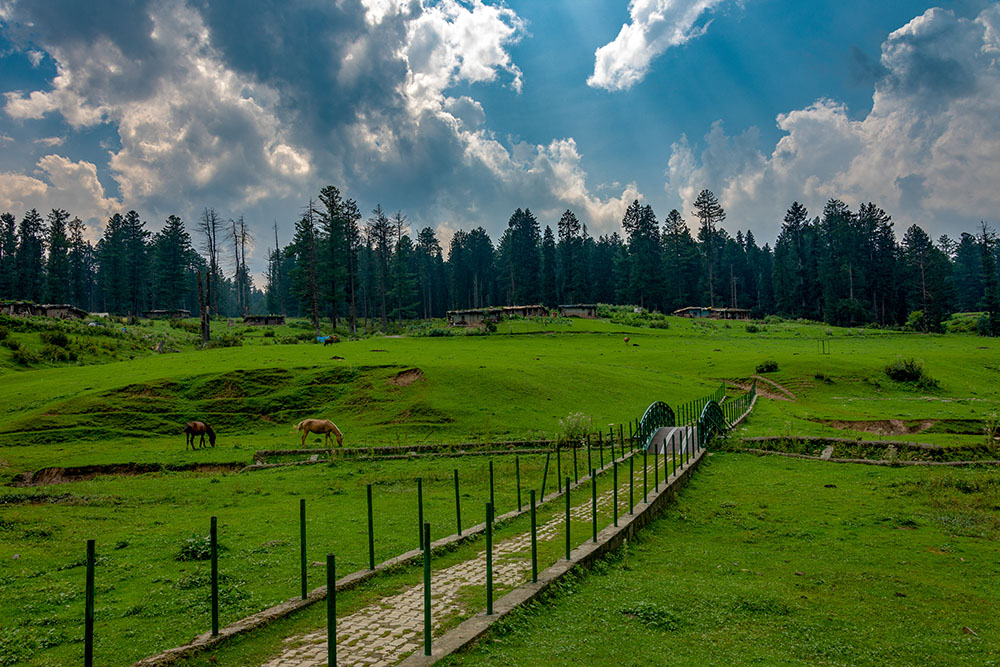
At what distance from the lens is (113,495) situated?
16.3 meters

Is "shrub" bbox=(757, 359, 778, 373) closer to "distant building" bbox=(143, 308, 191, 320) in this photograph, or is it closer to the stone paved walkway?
the stone paved walkway

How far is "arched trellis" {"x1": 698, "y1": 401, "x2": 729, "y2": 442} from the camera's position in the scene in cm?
2198

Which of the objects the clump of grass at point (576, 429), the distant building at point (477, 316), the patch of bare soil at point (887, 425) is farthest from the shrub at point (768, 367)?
the distant building at point (477, 316)

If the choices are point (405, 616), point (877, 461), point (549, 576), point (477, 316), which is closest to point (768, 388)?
point (877, 461)

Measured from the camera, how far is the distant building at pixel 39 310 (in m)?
61.4

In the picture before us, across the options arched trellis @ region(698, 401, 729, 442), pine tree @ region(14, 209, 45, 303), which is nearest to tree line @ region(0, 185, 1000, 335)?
pine tree @ region(14, 209, 45, 303)

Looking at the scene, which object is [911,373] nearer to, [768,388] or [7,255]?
[768,388]

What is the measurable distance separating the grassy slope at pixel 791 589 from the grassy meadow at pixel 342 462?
10 centimetres

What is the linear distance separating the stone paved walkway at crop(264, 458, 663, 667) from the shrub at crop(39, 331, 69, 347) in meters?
51.0

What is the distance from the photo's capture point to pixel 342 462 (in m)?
21.5

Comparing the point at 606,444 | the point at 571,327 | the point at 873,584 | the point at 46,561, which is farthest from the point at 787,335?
the point at 46,561

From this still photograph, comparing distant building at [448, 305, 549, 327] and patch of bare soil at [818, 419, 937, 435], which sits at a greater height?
distant building at [448, 305, 549, 327]

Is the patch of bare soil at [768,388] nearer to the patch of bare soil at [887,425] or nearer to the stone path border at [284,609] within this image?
the patch of bare soil at [887,425]

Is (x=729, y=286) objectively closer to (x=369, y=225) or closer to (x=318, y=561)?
(x=369, y=225)
